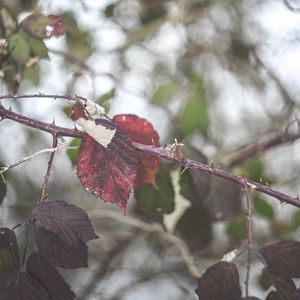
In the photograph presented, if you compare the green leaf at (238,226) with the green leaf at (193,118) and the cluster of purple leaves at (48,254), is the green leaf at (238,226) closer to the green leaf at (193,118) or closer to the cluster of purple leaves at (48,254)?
the green leaf at (193,118)

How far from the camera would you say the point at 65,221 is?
0.52 meters

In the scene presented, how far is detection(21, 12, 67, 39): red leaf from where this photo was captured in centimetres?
72

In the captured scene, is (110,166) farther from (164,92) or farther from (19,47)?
(164,92)

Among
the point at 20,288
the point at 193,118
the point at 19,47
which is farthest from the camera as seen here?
the point at 193,118

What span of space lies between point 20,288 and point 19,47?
339mm

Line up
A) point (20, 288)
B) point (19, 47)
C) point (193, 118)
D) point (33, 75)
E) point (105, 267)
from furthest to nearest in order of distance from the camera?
point (105, 267), point (193, 118), point (33, 75), point (19, 47), point (20, 288)

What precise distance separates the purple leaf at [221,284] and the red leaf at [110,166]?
0.39 feet

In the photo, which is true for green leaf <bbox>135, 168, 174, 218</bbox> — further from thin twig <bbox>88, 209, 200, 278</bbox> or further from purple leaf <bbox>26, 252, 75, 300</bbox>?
purple leaf <bbox>26, 252, 75, 300</bbox>

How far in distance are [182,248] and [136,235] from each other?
0.95 ft

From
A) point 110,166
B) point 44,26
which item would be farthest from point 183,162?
point 44,26

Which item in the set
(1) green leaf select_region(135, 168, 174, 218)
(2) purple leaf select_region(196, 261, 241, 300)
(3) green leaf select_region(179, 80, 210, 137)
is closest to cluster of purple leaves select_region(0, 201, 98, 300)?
(2) purple leaf select_region(196, 261, 241, 300)

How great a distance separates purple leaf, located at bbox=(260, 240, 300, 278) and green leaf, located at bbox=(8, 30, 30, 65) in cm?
40

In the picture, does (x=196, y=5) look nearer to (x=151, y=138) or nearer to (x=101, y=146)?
(x=151, y=138)

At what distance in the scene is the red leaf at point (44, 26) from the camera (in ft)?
2.36
